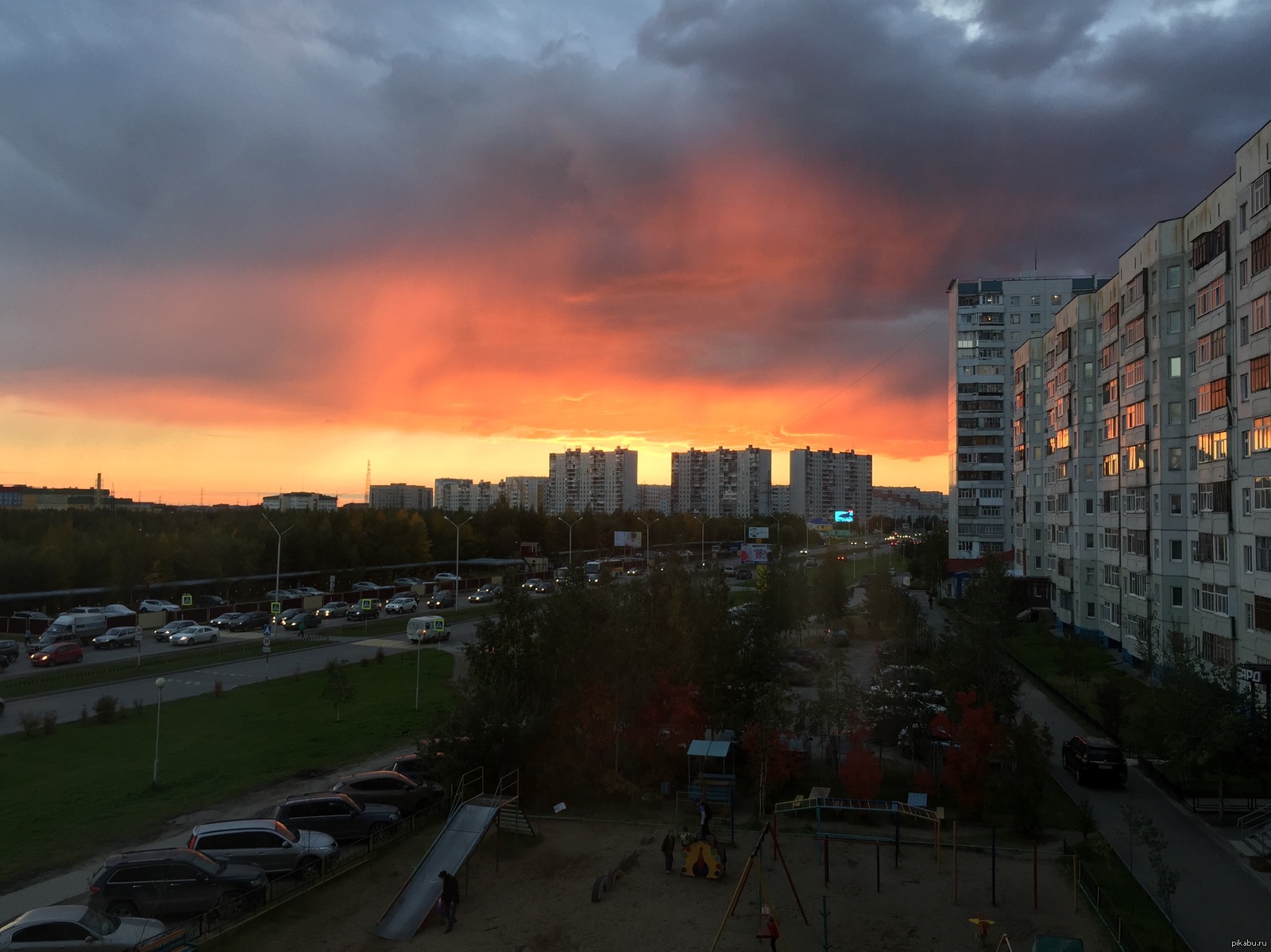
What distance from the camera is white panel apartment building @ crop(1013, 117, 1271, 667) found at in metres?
31.4

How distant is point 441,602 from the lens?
72062 millimetres

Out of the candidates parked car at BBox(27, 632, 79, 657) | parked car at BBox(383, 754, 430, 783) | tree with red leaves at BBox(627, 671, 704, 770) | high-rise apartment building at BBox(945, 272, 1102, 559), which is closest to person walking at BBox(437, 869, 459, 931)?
parked car at BBox(383, 754, 430, 783)

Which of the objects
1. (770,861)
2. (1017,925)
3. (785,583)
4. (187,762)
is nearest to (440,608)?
(785,583)

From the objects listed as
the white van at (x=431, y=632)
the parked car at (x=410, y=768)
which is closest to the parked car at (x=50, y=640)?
the white van at (x=431, y=632)

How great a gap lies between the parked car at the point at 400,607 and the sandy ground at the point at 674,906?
162 ft

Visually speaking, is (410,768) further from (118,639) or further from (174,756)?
(118,639)

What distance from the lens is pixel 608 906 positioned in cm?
1659

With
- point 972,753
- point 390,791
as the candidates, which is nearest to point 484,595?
point 390,791

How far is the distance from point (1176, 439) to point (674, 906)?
35.9m

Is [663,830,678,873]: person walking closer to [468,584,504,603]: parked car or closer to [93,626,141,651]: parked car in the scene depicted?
[93,626,141,651]: parked car

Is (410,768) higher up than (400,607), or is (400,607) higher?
(410,768)

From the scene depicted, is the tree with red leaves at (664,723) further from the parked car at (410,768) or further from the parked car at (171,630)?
the parked car at (171,630)

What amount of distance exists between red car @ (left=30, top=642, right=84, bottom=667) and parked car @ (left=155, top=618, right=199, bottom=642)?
7099 millimetres

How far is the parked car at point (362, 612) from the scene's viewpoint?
209ft
